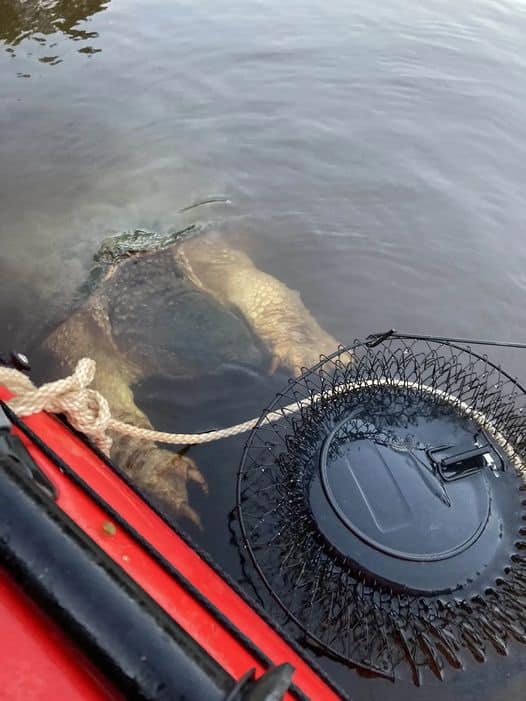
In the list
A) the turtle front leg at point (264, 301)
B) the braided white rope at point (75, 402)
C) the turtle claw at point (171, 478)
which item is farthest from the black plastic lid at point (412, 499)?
the turtle front leg at point (264, 301)

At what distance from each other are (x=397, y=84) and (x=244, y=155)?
292cm

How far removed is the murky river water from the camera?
4867 millimetres

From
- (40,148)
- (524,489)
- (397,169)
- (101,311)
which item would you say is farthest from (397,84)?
(524,489)

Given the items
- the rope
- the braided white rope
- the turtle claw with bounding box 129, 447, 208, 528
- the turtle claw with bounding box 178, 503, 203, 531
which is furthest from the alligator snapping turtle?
the rope

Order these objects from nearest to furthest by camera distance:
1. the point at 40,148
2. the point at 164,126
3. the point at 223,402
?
the point at 223,402 < the point at 40,148 < the point at 164,126

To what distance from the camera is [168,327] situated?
449 cm

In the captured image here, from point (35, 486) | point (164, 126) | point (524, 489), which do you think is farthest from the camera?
point (164, 126)

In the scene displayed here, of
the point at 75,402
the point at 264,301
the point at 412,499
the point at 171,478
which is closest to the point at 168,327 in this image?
the point at 264,301

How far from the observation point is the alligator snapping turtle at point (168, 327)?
13.2 ft

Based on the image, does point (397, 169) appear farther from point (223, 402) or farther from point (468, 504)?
point (468, 504)

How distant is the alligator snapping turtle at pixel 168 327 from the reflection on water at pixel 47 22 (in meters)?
5.08

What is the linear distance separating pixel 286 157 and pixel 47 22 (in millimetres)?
5338

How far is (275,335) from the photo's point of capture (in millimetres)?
4676

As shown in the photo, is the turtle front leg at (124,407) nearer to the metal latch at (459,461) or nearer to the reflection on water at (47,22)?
the metal latch at (459,461)
